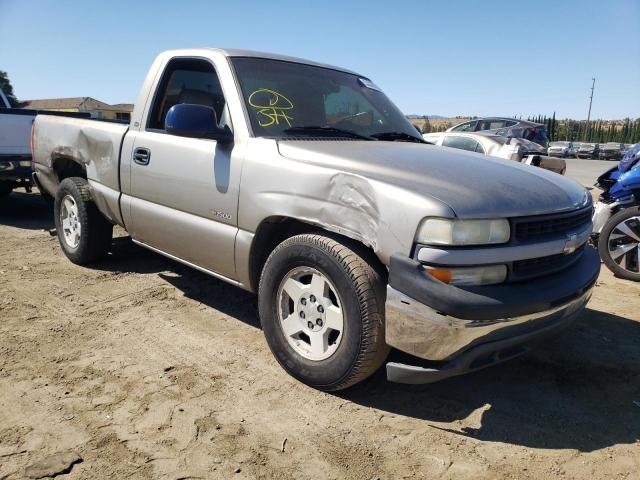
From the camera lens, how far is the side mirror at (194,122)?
314cm

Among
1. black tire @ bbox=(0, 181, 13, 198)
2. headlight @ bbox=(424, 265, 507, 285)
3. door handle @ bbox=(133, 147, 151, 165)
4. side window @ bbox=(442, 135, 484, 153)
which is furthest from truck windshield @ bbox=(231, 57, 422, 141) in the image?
black tire @ bbox=(0, 181, 13, 198)

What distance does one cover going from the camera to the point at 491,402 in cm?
288

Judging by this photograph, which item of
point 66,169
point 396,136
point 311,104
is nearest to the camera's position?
point 311,104

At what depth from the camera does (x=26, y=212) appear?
26.8 ft

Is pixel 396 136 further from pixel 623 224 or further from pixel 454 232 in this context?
pixel 623 224

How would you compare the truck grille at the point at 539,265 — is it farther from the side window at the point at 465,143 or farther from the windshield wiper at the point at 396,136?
the side window at the point at 465,143

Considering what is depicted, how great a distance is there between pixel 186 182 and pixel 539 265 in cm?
233

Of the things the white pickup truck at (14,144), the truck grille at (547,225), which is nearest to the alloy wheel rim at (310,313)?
the truck grille at (547,225)

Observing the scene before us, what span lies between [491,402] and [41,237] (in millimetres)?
5775

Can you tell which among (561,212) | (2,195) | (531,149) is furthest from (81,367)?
(531,149)

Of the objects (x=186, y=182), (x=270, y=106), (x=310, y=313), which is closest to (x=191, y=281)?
(x=186, y=182)

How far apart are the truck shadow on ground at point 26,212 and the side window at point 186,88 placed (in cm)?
397

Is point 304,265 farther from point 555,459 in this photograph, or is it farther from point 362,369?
point 555,459

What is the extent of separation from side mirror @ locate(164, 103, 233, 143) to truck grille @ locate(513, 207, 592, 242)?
1.87 meters
